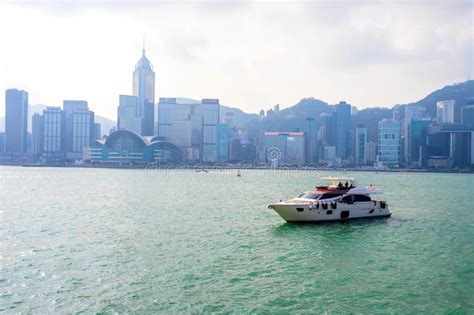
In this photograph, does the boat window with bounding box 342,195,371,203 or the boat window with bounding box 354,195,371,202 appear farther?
the boat window with bounding box 354,195,371,202

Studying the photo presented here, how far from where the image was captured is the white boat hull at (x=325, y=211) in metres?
35.5

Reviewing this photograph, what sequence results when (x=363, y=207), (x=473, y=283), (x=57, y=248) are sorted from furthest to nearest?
(x=363, y=207) < (x=57, y=248) < (x=473, y=283)

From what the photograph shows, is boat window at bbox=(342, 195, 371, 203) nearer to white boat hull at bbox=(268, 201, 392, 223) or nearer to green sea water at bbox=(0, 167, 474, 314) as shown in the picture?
white boat hull at bbox=(268, 201, 392, 223)

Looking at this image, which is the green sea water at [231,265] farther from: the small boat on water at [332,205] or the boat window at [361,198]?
the boat window at [361,198]

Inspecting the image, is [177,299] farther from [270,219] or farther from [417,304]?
[270,219]

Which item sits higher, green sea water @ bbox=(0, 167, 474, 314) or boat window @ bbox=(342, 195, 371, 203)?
boat window @ bbox=(342, 195, 371, 203)

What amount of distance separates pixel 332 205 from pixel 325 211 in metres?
0.83

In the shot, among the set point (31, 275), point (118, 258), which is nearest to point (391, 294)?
point (118, 258)

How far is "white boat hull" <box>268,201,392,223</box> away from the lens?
35.5 m

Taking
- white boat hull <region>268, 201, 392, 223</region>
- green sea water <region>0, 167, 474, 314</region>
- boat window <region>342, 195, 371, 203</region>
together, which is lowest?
green sea water <region>0, 167, 474, 314</region>

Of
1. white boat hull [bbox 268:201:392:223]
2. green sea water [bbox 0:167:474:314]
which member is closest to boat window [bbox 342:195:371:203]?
white boat hull [bbox 268:201:392:223]

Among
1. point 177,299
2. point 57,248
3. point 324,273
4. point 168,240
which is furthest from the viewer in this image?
point 168,240

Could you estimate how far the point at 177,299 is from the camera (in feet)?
59.5

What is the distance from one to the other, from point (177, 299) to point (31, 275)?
23.8 feet
